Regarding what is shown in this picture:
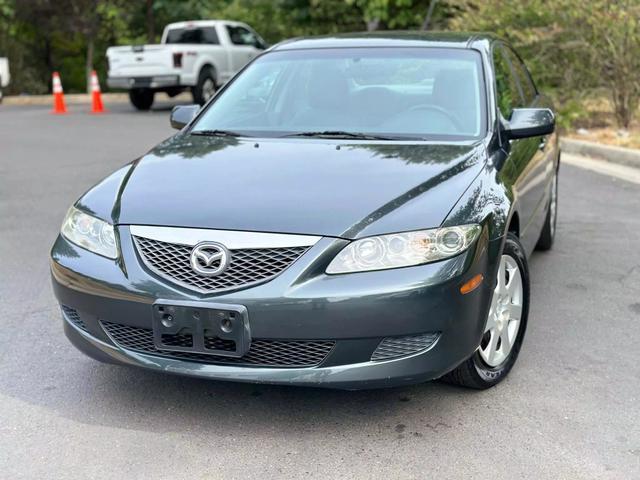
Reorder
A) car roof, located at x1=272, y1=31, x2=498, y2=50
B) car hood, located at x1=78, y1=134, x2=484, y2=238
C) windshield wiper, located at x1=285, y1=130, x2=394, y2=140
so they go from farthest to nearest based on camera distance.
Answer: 1. car roof, located at x1=272, y1=31, x2=498, y2=50
2. windshield wiper, located at x1=285, y1=130, x2=394, y2=140
3. car hood, located at x1=78, y1=134, x2=484, y2=238

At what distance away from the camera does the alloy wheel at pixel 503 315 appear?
3.57 meters

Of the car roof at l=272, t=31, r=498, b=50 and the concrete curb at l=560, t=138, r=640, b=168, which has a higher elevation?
the car roof at l=272, t=31, r=498, b=50

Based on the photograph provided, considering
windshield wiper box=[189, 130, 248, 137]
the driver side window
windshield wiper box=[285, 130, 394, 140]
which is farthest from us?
the driver side window

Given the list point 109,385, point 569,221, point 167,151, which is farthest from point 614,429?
point 569,221

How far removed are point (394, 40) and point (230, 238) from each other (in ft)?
7.35

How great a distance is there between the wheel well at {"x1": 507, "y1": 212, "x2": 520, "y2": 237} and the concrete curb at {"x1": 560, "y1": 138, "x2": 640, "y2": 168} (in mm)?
5734

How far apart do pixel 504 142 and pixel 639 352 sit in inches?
47.9

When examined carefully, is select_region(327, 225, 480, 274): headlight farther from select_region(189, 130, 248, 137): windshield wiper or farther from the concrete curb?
the concrete curb

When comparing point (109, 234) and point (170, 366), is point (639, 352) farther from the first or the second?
point (109, 234)

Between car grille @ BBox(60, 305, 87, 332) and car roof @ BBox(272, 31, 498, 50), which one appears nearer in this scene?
car grille @ BBox(60, 305, 87, 332)

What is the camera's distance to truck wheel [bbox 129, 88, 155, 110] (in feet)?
→ 58.4

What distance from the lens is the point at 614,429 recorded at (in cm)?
324

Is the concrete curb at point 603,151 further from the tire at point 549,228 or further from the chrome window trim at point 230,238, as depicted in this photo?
the chrome window trim at point 230,238

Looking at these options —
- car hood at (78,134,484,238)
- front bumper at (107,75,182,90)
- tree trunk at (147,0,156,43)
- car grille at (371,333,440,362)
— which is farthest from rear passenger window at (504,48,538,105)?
tree trunk at (147,0,156,43)
